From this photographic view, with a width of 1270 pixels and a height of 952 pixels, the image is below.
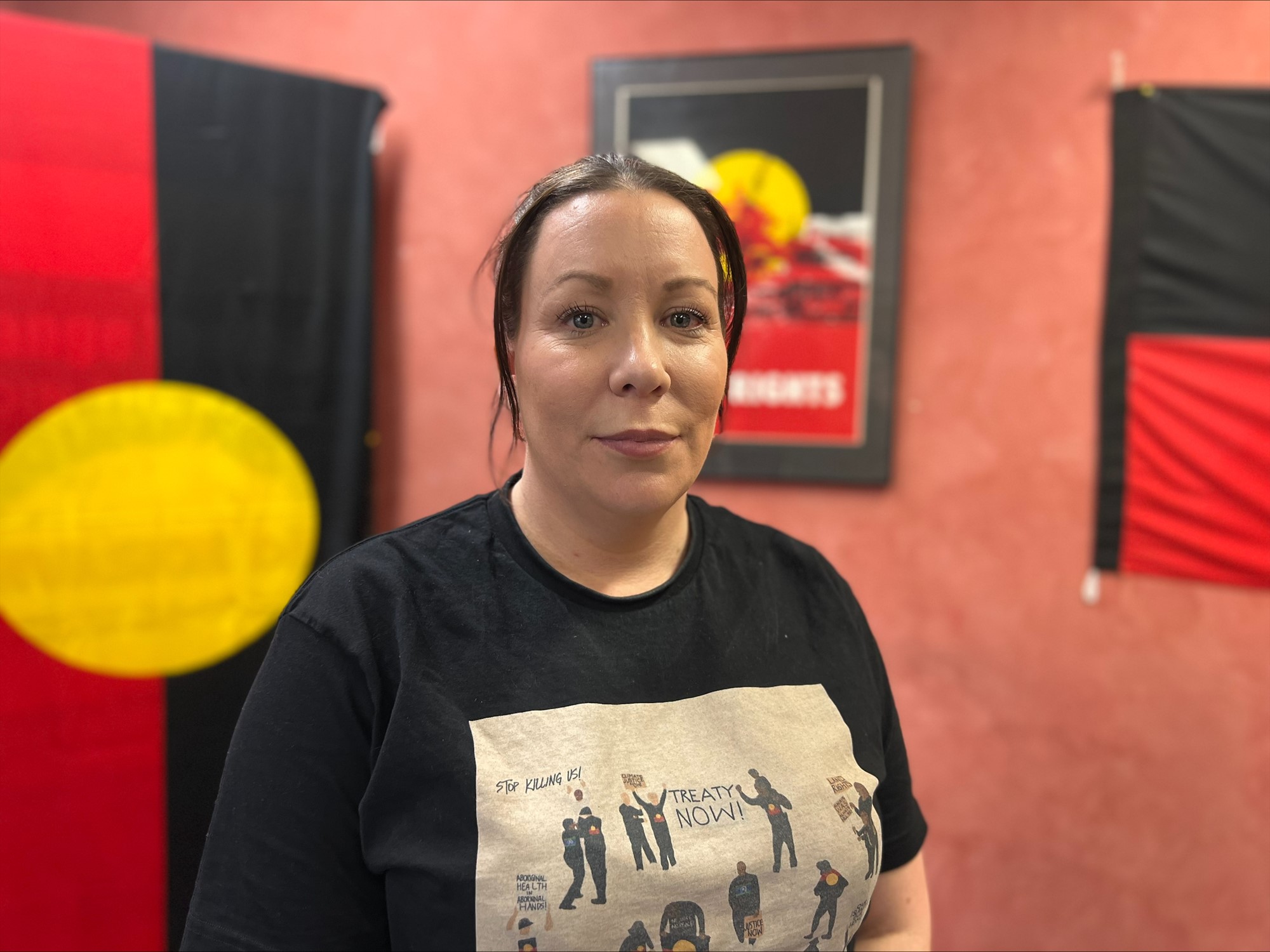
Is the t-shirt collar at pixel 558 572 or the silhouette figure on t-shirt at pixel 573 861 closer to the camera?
the silhouette figure on t-shirt at pixel 573 861

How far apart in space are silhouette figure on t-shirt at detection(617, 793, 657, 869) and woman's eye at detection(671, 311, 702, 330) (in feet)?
1.46

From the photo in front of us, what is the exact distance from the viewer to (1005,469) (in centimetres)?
179

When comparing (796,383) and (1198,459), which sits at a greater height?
(796,383)

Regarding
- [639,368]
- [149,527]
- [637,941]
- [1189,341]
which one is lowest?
[637,941]

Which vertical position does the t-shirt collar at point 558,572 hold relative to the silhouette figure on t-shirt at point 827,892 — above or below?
above

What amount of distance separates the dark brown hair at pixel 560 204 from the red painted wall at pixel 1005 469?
1046 millimetres

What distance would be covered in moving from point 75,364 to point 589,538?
3.51ft

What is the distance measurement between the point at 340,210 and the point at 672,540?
4.20 ft

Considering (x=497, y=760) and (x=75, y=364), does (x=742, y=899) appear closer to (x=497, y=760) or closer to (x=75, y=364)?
Answer: (x=497, y=760)

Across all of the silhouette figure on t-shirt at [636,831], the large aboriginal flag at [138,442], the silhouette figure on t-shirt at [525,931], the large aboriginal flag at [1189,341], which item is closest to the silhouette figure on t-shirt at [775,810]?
the silhouette figure on t-shirt at [636,831]

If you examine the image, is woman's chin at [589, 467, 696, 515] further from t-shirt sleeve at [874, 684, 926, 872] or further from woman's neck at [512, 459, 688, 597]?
t-shirt sleeve at [874, 684, 926, 872]

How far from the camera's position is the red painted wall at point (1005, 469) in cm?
170

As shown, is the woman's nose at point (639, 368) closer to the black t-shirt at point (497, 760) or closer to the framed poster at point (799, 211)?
the black t-shirt at point (497, 760)

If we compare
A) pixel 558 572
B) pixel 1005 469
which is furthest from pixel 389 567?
pixel 1005 469
